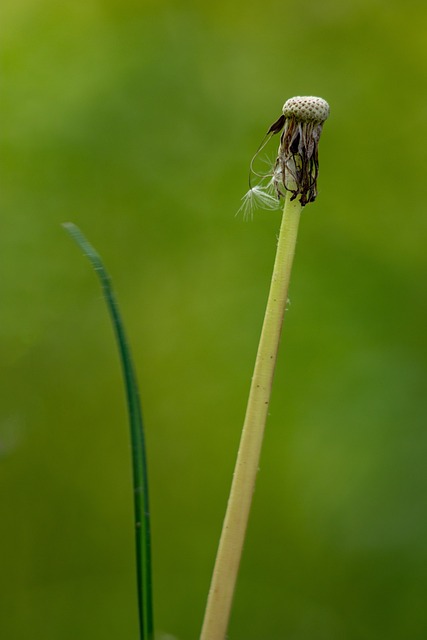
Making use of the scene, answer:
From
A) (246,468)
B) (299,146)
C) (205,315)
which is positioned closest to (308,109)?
(299,146)

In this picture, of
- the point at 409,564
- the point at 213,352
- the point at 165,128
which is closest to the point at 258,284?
the point at 213,352

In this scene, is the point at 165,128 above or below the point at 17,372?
above

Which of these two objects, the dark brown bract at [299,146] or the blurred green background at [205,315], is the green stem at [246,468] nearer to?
the dark brown bract at [299,146]

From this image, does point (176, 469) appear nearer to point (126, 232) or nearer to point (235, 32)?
point (126, 232)

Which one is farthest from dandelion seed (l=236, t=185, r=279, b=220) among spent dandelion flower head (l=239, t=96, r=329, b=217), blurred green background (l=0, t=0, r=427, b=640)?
blurred green background (l=0, t=0, r=427, b=640)

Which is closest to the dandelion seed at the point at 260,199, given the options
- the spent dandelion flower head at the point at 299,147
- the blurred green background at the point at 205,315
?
the spent dandelion flower head at the point at 299,147

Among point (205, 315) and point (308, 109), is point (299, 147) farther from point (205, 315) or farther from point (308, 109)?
point (205, 315)

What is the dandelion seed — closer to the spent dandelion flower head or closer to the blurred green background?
the spent dandelion flower head
